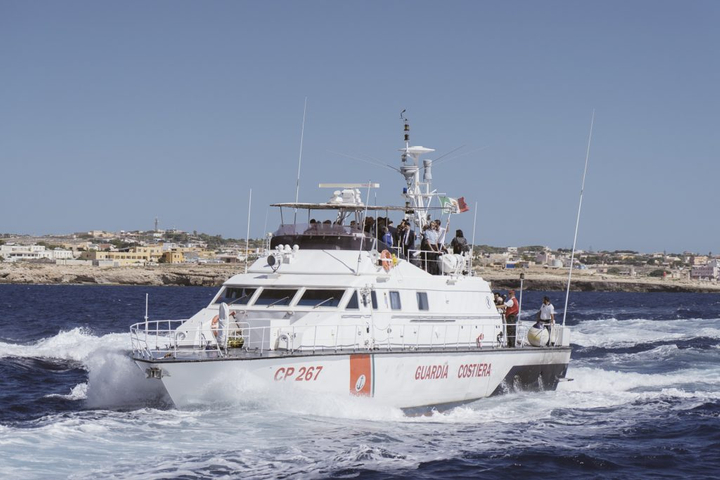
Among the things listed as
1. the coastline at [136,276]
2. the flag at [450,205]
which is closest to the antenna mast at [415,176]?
the flag at [450,205]

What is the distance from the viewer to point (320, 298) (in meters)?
19.0

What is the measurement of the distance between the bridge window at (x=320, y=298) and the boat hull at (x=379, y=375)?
5.10ft

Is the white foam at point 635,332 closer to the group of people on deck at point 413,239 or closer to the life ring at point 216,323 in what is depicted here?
the group of people on deck at point 413,239

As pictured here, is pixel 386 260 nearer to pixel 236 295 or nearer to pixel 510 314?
pixel 236 295

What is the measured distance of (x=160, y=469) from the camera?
13.7 metres

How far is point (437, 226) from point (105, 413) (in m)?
9.06

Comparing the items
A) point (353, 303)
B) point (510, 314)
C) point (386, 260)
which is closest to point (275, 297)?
point (353, 303)

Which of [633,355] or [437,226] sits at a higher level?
[437,226]

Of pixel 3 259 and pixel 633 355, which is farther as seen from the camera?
pixel 3 259

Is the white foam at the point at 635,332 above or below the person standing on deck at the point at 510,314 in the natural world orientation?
below

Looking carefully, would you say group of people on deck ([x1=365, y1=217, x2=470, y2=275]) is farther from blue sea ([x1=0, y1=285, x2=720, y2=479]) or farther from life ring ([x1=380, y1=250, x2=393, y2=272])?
blue sea ([x1=0, y1=285, x2=720, y2=479])

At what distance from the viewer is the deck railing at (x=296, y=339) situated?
1736 cm

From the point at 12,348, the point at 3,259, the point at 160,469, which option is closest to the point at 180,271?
the point at 3,259

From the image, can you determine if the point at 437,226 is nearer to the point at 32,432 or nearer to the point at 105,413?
the point at 105,413
